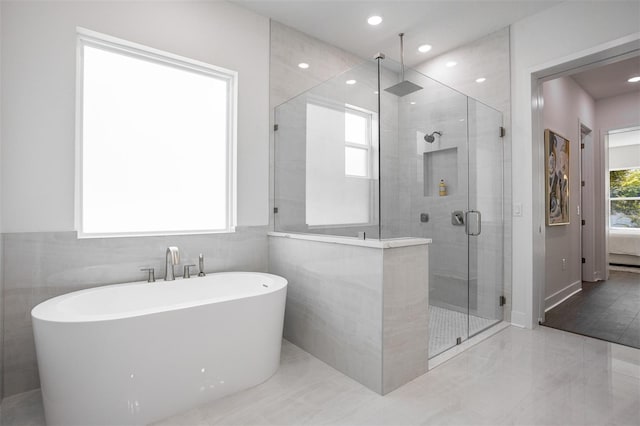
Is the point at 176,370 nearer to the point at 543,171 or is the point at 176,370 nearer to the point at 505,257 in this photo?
the point at 505,257

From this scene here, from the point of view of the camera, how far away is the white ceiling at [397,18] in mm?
2627

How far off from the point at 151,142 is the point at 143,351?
5.02ft

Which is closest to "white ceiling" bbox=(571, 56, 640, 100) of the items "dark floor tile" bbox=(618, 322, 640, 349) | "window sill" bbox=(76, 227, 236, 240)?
"dark floor tile" bbox=(618, 322, 640, 349)

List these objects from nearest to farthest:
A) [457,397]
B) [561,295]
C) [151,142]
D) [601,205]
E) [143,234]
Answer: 1. [457,397]
2. [143,234]
3. [151,142]
4. [561,295]
5. [601,205]

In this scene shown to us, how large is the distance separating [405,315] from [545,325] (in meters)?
1.83

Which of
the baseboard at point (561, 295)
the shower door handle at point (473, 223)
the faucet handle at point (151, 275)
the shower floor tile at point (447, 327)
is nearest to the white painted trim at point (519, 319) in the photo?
the shower floor tile at point (447, 327)

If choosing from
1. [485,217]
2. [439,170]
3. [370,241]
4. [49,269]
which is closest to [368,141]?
[370,241]

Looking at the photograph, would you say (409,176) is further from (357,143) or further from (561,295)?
(561,295)

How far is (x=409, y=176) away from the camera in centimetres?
213

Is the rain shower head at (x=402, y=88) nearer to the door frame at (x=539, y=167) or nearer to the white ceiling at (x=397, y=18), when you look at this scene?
the white ceiling at (x=397, y=18)

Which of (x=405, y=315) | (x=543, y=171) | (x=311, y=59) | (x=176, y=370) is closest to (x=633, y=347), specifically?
(x=543, y=171)

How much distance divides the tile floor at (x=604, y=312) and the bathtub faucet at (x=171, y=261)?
3.20 meters

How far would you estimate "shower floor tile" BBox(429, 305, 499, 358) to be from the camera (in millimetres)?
2312

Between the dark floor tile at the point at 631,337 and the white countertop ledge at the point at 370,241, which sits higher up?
the white countertop ledge at the point at 370,241
